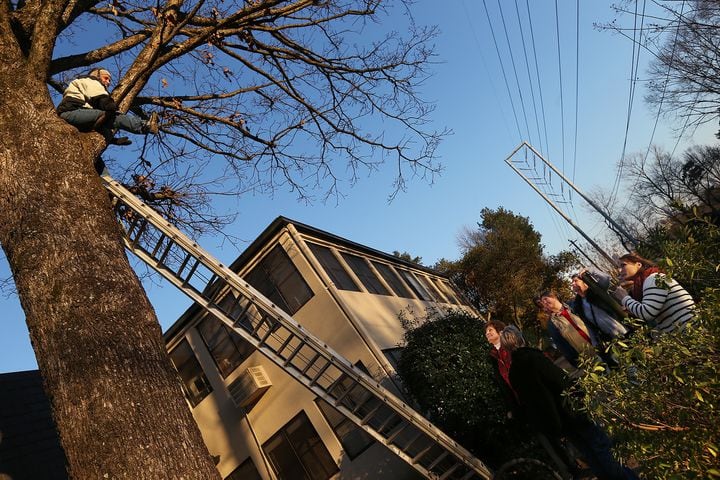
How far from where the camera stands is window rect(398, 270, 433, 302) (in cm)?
1938

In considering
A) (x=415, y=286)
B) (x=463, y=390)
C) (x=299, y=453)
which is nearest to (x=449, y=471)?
(x=463, y=390)

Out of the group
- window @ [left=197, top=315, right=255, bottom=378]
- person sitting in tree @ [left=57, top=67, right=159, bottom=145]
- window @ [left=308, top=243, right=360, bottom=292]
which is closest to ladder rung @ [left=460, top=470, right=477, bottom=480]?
window @ [left=308, top=243, right=360, bottom=292]

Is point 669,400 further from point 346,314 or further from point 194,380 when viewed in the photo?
point 194,380

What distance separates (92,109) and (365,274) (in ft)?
36.4

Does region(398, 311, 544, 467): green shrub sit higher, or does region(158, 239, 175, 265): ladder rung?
region(158, 239, 175, 265): ladder rung

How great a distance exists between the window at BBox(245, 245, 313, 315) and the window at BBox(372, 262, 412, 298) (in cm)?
498

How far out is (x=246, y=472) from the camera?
12.4m

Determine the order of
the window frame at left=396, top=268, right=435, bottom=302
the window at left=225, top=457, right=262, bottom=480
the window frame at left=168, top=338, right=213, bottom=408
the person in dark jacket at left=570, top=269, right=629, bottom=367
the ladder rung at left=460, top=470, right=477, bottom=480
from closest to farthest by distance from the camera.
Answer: the person in dark jacket at left=570, top=269, right=629, bottom=367 < the ladder rung at left=460, top=470, right=477, bottom=480 < the window at left=225, top=457, right=262, bottom=480 < the window frame at left=168, top=338, right=213, bottom=408 < the window frame at left=396, top=268, right=435, bottom=302

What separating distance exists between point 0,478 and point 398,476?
28.7ft

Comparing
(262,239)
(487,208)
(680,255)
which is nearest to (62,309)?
(680,255)

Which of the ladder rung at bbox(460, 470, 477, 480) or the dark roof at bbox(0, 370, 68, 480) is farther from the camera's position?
the dark roof at bbox(0, 370, 68, 480)

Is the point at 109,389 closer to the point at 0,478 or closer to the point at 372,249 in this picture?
the point at 0,478

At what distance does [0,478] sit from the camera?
34.1 feet

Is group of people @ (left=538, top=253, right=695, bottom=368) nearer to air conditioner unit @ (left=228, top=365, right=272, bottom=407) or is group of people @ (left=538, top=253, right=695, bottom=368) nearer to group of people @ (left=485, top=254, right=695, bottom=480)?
group of people @ (left=485, top=254, right=695, bottom=480)
